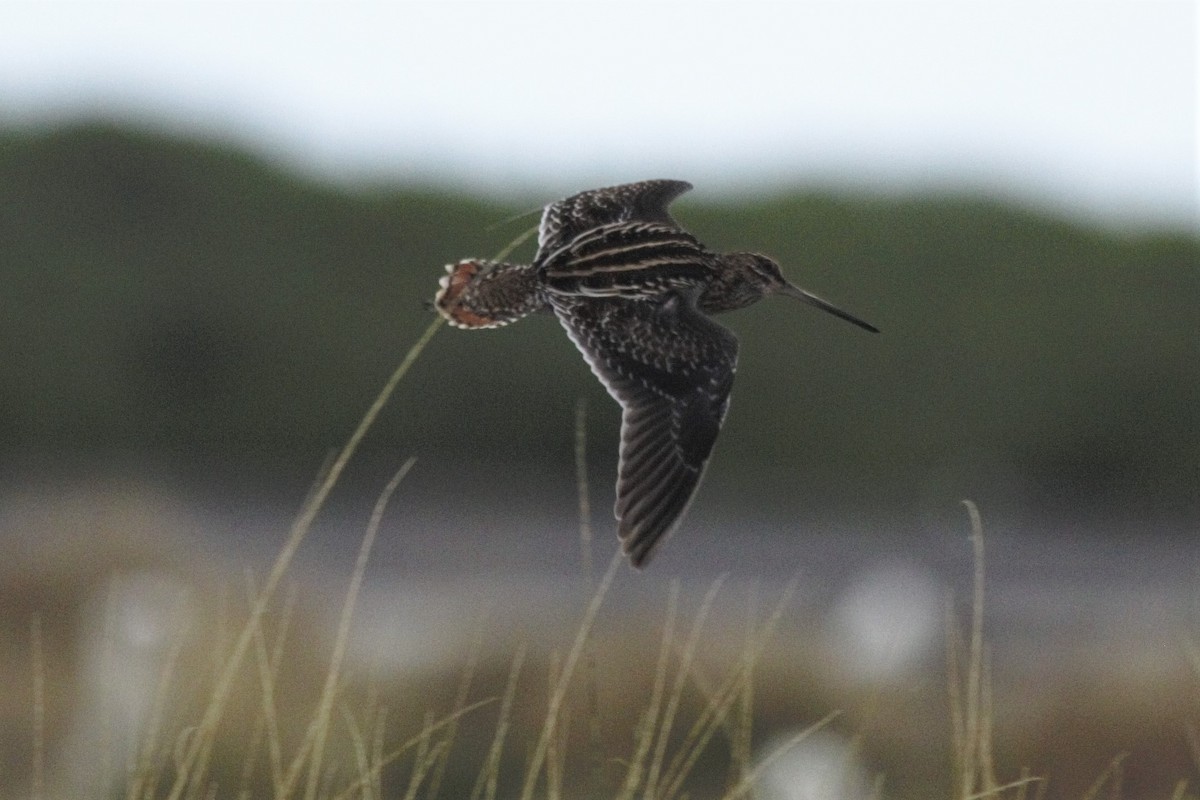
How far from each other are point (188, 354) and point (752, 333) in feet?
18.6

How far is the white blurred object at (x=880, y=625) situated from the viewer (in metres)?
9.70

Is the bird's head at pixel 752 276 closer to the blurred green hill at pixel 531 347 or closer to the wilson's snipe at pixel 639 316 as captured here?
the wilson's snipe at pixel 639 316

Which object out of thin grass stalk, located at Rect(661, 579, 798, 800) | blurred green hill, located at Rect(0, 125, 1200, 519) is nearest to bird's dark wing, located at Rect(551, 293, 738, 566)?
thin grass stalk, located at Rect(661, 579, 798, 800)

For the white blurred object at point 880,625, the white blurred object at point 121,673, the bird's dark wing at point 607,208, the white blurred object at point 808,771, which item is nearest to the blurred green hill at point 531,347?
the white blurred object at point 880,625

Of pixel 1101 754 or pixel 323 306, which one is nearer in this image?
pixel 1101 754

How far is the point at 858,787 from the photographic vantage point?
8.32m

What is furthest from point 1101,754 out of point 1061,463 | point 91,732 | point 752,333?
point 1061,463

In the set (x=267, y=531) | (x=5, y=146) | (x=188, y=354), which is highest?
(x=5, y=146)

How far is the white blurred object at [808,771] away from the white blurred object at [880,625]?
62 cm

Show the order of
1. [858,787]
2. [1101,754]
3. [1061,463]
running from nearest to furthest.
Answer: [858,787] → [1101,754] → [1061,463]

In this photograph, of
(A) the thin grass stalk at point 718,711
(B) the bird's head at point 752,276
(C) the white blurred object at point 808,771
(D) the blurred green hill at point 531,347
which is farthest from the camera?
(D) the blurred green hill at point 531,347

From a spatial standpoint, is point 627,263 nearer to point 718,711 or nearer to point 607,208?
point 607,208

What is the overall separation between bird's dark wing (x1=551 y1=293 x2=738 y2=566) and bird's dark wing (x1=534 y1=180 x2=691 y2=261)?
1.08 ft

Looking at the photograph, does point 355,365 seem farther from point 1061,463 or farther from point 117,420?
point 1061,463
